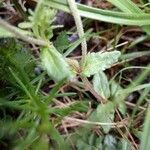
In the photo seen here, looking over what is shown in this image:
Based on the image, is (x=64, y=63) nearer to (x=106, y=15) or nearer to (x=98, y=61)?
(x=98, y=61)

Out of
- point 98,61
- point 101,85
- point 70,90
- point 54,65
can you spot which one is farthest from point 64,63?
point 70,90

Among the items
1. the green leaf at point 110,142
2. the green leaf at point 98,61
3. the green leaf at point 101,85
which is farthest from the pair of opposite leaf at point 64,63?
the green leaf at point 110,142

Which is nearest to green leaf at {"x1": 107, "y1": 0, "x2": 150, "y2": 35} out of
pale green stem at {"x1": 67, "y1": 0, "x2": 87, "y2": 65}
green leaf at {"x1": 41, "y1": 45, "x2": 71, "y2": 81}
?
pale green stem at {"x1": 67, "y1": 0, "x2": 87, "y2": 65}

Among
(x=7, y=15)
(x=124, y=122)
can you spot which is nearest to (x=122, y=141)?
(x=124, y=122)

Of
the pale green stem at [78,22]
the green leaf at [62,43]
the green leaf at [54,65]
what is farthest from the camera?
the green leaf at [62,43]

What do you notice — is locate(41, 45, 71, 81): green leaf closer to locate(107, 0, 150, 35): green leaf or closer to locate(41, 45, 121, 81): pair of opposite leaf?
locate(41, 45, 121, 81): pair of opposite leaf

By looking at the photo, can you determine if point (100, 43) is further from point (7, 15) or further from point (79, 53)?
point (7, 15)

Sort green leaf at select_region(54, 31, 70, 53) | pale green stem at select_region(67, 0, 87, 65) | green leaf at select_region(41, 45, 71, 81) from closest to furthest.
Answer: green leaf at select_region(41, 45, 71, 81) < pale green stem at select_region(67, 0, 87, 65) < green leaf at select_region(54, 31, 70, 53)

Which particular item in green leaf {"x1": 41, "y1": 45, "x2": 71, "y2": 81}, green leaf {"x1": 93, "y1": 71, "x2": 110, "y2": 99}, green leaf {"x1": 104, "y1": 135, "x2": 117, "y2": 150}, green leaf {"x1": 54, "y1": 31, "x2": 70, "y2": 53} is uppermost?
green leaf {"x1": 41, "y1": 45, "x2": 71, "y2": 81}

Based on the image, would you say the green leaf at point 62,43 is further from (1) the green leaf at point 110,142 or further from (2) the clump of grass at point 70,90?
(1) the green leaf at point 110,142
